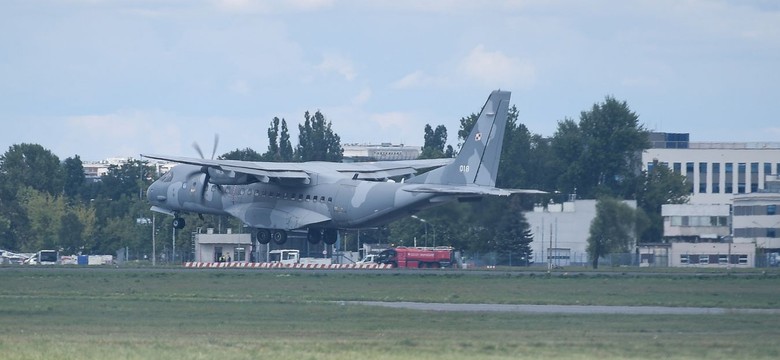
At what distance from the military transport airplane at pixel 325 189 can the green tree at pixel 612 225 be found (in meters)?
8.85

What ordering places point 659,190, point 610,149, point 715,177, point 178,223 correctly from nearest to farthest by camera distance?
point 178,223 < point 659,190 < point 610,149 < point 715,177

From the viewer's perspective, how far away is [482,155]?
6875cm

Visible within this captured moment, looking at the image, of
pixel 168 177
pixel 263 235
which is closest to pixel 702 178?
pixel 263 235

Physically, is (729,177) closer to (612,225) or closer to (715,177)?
(715,177)

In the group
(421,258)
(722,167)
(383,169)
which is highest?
(722,167)

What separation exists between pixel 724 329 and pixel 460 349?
9.13m

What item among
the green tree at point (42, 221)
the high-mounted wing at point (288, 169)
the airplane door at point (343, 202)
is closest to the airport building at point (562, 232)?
the high-mounted wing at point (288, 169)

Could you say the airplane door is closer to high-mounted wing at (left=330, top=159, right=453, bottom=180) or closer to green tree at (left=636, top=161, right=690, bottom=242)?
high-mounted wing at (left=330, top=159, right=453, bottom=180)

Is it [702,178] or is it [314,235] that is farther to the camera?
[702,178]

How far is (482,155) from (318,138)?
270 ft

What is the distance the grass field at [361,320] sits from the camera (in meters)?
32.6

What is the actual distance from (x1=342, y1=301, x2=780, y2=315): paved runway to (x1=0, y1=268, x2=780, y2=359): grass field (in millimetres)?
1514

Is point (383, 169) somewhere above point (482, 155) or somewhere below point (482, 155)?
below

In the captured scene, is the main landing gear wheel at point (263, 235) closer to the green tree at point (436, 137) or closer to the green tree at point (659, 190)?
the green tree at point (659, 190)
